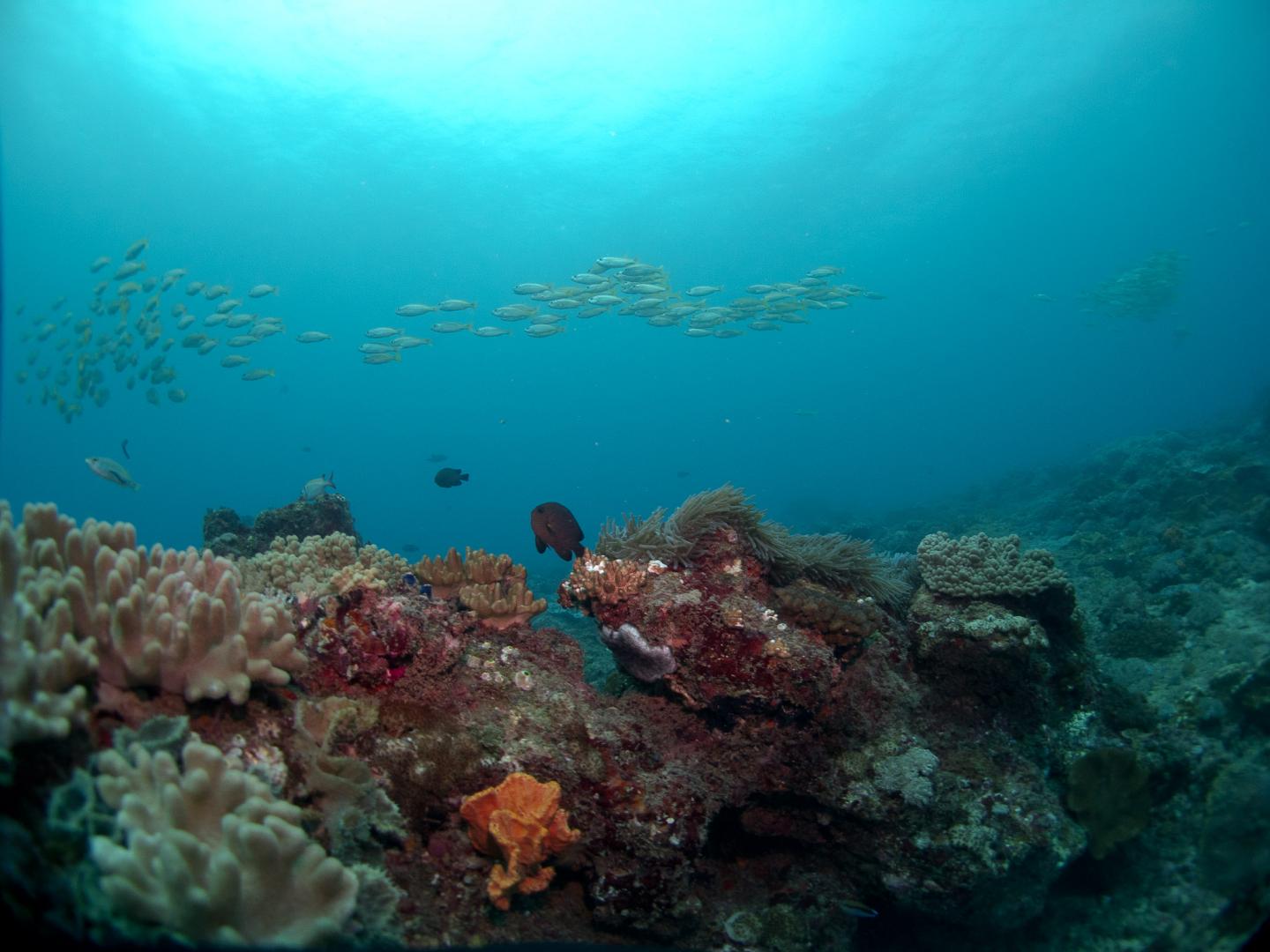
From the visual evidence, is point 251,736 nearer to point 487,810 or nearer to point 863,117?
point 487,810

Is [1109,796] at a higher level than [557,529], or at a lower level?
lower

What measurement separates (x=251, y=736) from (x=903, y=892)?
4591 mm

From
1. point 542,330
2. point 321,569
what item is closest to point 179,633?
point 321,569

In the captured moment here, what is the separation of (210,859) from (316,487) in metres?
11.7

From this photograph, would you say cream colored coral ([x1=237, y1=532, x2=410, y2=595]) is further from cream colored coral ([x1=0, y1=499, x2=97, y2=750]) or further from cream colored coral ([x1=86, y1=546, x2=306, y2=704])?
cream colored coral ([x1=0, y1=499, x2=97, y2=750])

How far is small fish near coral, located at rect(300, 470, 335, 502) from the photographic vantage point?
12531 millimetres

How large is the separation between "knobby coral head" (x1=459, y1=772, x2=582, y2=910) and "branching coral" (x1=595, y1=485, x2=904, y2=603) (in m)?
2.45

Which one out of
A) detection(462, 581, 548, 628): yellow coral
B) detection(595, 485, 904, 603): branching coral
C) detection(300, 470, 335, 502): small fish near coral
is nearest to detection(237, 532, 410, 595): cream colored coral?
detection(462, 581, 548, 628): yellow coral

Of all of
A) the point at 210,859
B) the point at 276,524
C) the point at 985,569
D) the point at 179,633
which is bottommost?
the point at 210,859

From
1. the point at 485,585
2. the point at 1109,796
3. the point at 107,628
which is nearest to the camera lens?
the point at 107,628

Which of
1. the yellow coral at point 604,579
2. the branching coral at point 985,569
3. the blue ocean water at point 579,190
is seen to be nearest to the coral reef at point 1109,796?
the branching coral at point 985,569

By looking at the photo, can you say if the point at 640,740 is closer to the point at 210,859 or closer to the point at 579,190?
the point at 210,859

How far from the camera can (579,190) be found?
A: 185 ft

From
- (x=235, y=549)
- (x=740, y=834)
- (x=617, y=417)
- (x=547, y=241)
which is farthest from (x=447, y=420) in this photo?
(x=740, y=834)
